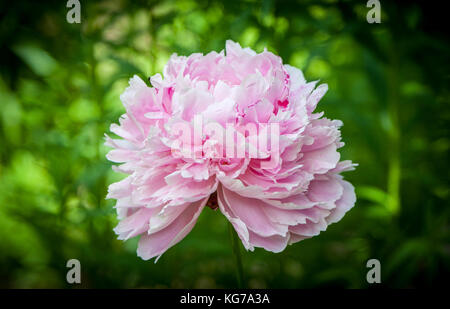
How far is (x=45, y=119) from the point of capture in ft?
4.64

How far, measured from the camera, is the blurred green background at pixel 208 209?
A: 98cm

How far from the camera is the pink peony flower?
51 cm

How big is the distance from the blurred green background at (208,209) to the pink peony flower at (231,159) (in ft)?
1.03

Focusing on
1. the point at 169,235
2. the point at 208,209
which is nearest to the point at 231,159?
the point at 169,235

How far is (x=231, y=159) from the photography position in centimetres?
53

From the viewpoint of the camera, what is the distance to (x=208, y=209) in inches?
44.4

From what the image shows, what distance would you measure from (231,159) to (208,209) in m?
0.62

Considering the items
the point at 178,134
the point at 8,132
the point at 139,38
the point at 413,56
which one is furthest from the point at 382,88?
the point at 8,132

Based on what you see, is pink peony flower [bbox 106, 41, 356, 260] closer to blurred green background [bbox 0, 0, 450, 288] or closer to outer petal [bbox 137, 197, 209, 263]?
outer petal [bbox 137, 197, 209, 263]

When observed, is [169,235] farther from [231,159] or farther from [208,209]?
[208,209]

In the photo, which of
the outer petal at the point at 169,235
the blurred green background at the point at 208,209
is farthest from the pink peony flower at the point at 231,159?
the blurred green background at the point at 208,209

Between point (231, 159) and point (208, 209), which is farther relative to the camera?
point (208, 209)

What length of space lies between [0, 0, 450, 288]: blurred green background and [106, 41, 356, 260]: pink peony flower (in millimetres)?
313
